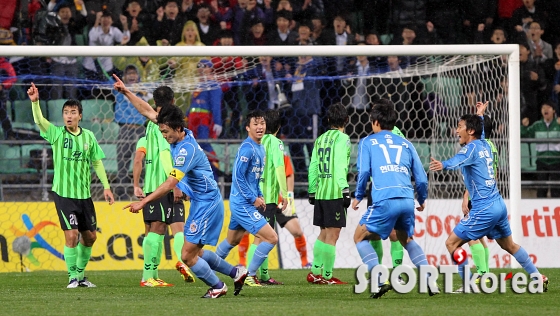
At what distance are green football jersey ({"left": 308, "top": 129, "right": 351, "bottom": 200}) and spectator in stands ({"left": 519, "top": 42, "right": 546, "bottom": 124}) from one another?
21.4 feet

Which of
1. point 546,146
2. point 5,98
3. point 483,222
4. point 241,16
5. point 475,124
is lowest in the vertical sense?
point 483,222

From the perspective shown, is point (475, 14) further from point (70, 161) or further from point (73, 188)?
point (73, 188)

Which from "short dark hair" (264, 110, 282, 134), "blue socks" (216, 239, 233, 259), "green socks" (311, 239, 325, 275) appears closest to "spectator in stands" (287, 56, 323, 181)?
"short dark hair" (264, 110, 282, 134)

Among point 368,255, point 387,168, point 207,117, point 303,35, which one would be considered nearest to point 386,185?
point 387,168

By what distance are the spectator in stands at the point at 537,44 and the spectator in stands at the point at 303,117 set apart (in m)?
4.31

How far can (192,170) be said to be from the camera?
26.6ft

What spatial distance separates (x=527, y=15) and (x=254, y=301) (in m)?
11.5

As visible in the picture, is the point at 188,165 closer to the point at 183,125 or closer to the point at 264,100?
the point at 183,125

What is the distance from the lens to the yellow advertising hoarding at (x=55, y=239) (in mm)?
12672

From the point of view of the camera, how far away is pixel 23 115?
14.8 m

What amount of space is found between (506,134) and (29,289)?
6.62 meters

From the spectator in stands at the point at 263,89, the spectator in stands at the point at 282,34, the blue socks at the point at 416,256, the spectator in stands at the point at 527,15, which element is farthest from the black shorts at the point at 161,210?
the spectator in stands at the point at 527,15

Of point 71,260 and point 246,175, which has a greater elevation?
point 246,175

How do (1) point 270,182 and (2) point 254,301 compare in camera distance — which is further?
(1) point 270,182
